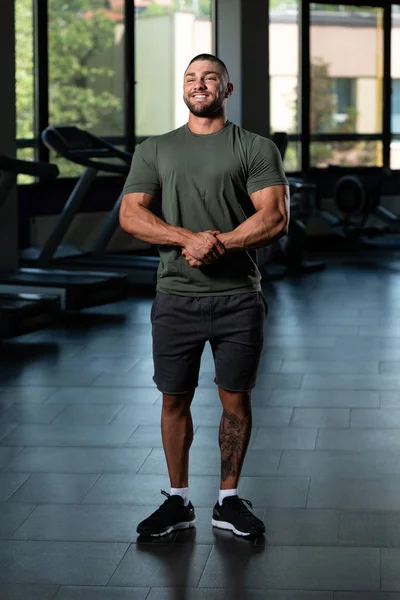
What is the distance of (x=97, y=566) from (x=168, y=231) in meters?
0.92

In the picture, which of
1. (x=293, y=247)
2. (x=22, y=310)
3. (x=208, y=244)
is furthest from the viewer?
(x=293, y=247)

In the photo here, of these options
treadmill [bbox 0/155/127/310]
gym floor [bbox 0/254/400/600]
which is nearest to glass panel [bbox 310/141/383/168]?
treadmill [bbox 0/155/127/310]

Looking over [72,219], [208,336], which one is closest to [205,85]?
[208,336]

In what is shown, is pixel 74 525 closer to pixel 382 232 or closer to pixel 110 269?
pixel 110 269

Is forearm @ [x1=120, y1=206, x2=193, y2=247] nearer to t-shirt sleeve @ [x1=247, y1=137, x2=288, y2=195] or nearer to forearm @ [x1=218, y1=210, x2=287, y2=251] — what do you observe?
forearm @ [x1=218, y1=210, x2=287, y2=251]

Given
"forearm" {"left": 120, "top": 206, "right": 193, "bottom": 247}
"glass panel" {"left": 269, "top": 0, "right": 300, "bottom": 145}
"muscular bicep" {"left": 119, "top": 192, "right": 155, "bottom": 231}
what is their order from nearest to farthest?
1. "forearm" {"left": 120, "top": 206, "right": 193, "bottom": 247}
2. "muscular bicep" {"left": 119, "top": 192, "right": 155, "bottom": 231}
3. "glass panel" {"left": 269, "top": 0, "right": 300, "bottom": 145}

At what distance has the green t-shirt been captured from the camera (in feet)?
9.82

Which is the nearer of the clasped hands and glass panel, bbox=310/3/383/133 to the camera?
the clasped hands

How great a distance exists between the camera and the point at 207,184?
299 cm

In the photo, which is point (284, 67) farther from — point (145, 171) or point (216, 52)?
point (145, 171)

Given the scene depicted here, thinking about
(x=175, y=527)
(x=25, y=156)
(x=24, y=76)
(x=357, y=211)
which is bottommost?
(x=175, y=527)

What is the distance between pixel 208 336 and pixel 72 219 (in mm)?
5340

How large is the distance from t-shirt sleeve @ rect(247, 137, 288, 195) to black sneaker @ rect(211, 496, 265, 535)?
0.92 metres

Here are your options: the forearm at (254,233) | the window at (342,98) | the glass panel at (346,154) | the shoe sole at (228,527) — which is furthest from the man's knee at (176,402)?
the window at (342,98)
